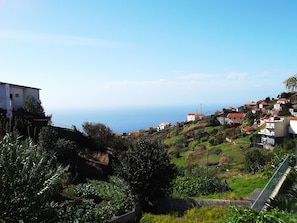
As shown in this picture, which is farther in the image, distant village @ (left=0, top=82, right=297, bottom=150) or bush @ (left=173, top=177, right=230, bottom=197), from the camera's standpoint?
distant village @ (left=0, top=82, right=297, bottom=150)

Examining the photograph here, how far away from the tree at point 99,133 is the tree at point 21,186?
28.2 metres

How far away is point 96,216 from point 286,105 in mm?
95351

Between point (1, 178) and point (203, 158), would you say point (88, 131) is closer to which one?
point (203, 158)

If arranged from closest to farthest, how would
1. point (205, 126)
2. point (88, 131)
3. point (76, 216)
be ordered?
point (76, 216), point (88, 131), point (205, 126)

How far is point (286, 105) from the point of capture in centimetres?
9569

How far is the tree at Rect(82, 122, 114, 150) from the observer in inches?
1426

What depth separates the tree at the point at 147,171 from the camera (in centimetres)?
1499

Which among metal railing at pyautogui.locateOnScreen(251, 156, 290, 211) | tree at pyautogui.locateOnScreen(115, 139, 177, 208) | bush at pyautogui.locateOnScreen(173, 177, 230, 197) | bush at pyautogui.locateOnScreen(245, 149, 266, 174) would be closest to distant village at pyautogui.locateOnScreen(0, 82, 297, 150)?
bush at pyautogui.locateOnScreen(173, 177, 230, 197)

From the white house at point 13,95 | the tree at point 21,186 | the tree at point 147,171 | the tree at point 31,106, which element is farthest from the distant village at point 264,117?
the tree at point 21,186

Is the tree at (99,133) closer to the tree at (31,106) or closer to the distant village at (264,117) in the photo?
the tree at (31,106)

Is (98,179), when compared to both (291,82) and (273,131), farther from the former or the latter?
(273,131)

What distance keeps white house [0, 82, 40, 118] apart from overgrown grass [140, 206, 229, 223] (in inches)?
971

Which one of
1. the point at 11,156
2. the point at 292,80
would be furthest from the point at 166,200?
the point at 11,156

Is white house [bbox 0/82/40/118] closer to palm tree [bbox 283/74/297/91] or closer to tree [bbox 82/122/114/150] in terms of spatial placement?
tree [bbox 82/122/114/150]
